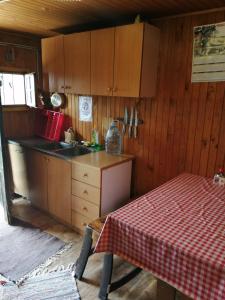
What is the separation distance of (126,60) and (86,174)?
111cm

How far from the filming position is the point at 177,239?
1.24 metres

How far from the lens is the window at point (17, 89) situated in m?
3.21

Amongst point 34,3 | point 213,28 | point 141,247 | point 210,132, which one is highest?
point 34,3

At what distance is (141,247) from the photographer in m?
1.33

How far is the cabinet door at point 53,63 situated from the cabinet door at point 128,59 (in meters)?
0.80

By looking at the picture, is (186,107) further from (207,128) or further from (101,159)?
(101,159)

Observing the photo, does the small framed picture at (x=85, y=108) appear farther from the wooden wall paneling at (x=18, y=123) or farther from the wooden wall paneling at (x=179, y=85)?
the wooden wall paneling at (x=179, y=85)

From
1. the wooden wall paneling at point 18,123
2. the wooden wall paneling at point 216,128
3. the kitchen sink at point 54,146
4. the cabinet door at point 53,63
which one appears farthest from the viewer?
the wooden wall paneling at point 18,123

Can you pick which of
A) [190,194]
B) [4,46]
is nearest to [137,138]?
[190,194]

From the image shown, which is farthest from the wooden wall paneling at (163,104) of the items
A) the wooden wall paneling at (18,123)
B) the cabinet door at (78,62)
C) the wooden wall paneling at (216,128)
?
the wooden wall paneling at (18,123)

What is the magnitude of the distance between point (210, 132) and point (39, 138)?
2225 millimetres

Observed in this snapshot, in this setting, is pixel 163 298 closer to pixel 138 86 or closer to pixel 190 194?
pixel 190 194

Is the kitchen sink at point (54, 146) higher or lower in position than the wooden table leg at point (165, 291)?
higher

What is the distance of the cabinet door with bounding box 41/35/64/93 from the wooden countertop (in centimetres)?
88
